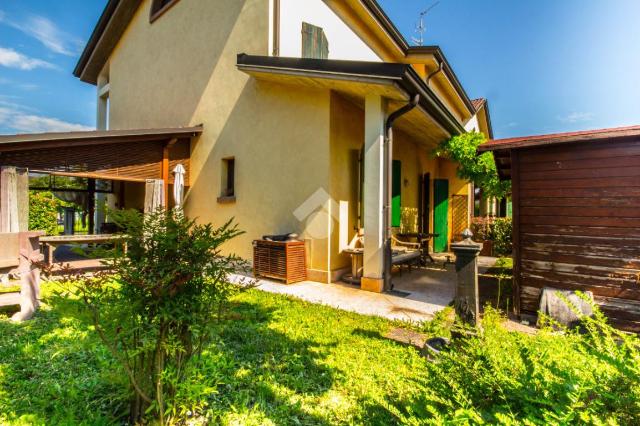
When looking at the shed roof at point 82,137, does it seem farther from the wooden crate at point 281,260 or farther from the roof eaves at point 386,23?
the roof eaves at point 386,23

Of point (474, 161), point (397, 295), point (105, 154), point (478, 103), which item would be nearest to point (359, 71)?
point (397, 295)

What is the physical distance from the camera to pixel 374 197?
5.88 metres

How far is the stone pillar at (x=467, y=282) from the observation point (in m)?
3.16

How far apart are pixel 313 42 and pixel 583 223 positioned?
286 inches

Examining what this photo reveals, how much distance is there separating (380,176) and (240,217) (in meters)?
4.08

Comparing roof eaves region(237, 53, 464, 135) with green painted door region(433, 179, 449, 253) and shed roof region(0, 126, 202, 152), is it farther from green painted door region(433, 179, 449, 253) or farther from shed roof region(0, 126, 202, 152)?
green painted door region(433, 179, 449, 253)

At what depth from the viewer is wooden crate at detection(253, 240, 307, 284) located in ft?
21.5

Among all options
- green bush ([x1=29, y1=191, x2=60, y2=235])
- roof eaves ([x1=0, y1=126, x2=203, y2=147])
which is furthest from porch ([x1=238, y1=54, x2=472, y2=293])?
green bush ([x1=29, y1=191, x2=60, y2=235])

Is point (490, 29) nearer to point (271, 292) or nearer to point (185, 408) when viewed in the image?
point (271, 292)

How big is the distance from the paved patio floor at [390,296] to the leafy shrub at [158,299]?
2930 mm

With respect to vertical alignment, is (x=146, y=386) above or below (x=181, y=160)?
below

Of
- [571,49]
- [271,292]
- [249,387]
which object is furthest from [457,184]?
[249,387]

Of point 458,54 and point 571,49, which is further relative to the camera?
point 458,54

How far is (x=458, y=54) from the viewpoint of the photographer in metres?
13.9
